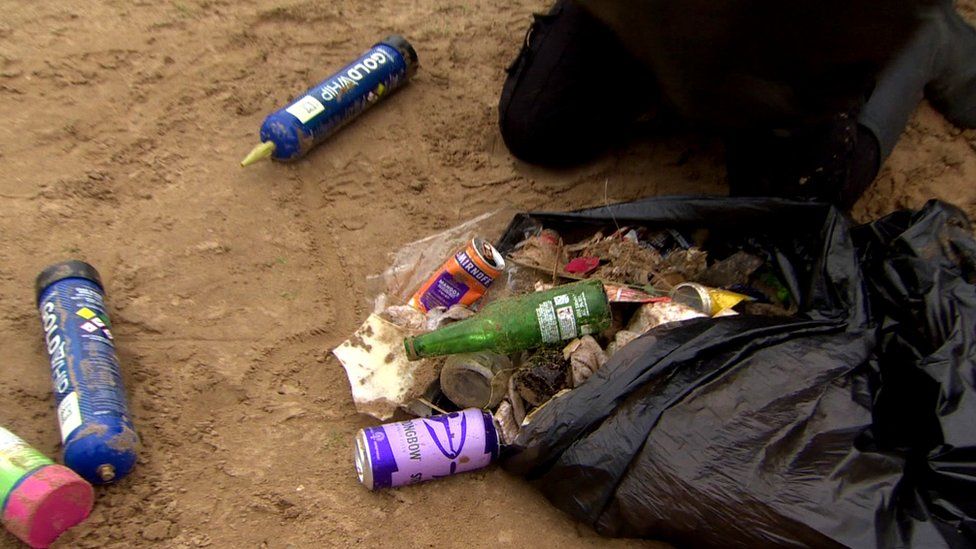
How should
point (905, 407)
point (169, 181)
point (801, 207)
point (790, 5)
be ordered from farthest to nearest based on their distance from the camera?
point (169, 181), point (801, 207), point (905, 407), point (790, 5)

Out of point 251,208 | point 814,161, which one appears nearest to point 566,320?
point 814,161

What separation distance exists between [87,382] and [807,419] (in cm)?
137

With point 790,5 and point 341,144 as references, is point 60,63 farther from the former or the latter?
point 790,5

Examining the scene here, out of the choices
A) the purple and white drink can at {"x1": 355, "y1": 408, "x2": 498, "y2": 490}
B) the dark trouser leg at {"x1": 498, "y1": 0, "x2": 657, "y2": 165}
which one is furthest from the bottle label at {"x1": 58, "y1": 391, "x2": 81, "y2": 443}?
the dark trouser leg at {"x1": 498, "y1": 0, "x2": 657, "y2": 165}

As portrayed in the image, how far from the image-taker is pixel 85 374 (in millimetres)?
1479

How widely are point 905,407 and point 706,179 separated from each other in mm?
976

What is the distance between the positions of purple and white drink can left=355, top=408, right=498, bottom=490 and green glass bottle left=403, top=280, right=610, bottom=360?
157 millimetres

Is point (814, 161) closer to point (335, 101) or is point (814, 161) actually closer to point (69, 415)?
point (335, 101)

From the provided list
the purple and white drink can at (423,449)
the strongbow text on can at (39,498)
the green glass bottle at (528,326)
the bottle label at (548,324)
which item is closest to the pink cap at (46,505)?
the strongbow text on can at (39,498)

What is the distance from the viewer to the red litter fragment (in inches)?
72.4

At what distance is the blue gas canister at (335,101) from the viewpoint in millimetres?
2121

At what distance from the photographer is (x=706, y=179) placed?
2242mm

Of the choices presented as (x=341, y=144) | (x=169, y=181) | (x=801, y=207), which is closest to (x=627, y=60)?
(x=801, y=207)

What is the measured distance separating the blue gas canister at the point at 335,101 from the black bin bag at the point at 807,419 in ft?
3.65
